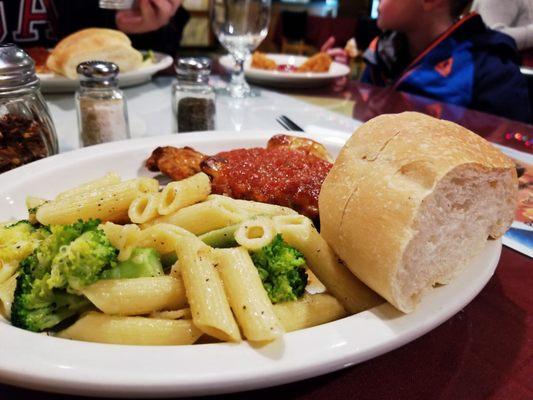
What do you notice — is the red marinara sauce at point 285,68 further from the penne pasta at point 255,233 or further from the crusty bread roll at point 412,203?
the penne pasta at point 255,233

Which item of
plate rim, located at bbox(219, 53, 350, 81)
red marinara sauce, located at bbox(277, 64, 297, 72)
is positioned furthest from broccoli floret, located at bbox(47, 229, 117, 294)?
red marinara sauce, located at bbox(277, 64, 297, 72)

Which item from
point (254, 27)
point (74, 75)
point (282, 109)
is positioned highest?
point (254, 27)

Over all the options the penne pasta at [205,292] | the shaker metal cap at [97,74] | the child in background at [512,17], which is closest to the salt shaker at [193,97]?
the shaker metal cap at [97,74]

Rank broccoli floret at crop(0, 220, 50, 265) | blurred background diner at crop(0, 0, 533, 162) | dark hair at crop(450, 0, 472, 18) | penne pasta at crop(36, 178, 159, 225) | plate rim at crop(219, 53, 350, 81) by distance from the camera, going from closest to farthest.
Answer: broccoli floret at crop(0, 220, 50, 265) → penne pasta at crop(36, 178, 159, 225) → blurred background diner at crop(0, 0, 533, 162) → plate rim at crop(219, 53, 350, 81) → dark hair at crop(450, 0, 472, 18)

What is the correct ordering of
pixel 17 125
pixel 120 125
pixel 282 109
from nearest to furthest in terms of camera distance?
pixel 17 125
pixel 120 125
pixel 282 109

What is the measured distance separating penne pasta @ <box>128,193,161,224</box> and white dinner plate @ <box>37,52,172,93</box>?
5.60ft

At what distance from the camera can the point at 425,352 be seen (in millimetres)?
1026

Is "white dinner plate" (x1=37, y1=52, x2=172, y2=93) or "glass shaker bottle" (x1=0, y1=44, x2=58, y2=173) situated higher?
"glass shaker bottle" (x1=0, y1=44, x2=58, y2=173)

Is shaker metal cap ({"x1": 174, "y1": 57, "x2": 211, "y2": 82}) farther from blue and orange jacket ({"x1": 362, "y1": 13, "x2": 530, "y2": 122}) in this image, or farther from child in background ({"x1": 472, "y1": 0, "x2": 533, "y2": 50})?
child in background ({"x1": 472, "y1": 0, "x2": 533, "y2": 50})

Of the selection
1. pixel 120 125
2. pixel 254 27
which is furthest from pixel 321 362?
pixel 254 27

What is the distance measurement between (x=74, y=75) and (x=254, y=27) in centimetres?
124

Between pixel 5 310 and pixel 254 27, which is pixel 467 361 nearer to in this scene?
pixel 5 310

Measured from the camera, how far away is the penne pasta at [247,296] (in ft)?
2.86

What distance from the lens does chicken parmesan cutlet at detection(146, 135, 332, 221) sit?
1481 mm
